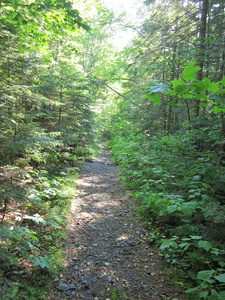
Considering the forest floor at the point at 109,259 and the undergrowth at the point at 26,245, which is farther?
the forest floor at the point at 109,259

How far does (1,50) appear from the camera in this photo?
5254 mm

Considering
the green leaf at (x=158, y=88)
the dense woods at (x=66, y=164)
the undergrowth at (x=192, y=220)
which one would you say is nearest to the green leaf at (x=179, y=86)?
the dense woods at (x=66, y=164)

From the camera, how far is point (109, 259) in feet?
12.9

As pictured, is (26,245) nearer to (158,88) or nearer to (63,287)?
(63,287)

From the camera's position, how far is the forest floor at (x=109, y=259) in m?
3.08

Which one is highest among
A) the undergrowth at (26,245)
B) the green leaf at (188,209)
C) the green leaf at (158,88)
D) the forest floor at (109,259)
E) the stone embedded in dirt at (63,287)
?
the green leaf at (158,88)

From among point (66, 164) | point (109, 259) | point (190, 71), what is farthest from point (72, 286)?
point (66, 164)

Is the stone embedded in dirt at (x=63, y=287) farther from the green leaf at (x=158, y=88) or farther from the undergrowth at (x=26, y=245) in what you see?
the green leaf at (x=158, y=88)

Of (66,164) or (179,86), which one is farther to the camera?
(66,164)

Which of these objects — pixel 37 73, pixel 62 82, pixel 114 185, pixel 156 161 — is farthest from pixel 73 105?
pixel 156 161

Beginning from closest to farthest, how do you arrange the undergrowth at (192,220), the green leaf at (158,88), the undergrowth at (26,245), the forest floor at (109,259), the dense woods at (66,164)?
the green leaf at (158,88) < the undergrowth at (192,220) < the dense woods at (66,164) < the undergrowth at (26,245) < the forest floor at (109,259)

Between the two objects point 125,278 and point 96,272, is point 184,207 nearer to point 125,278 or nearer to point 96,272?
point 125,278

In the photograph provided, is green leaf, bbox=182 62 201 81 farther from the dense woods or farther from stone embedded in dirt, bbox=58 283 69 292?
stone embedded in dirt, bbox=58 283 69 292

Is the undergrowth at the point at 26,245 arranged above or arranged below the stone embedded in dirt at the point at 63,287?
above
